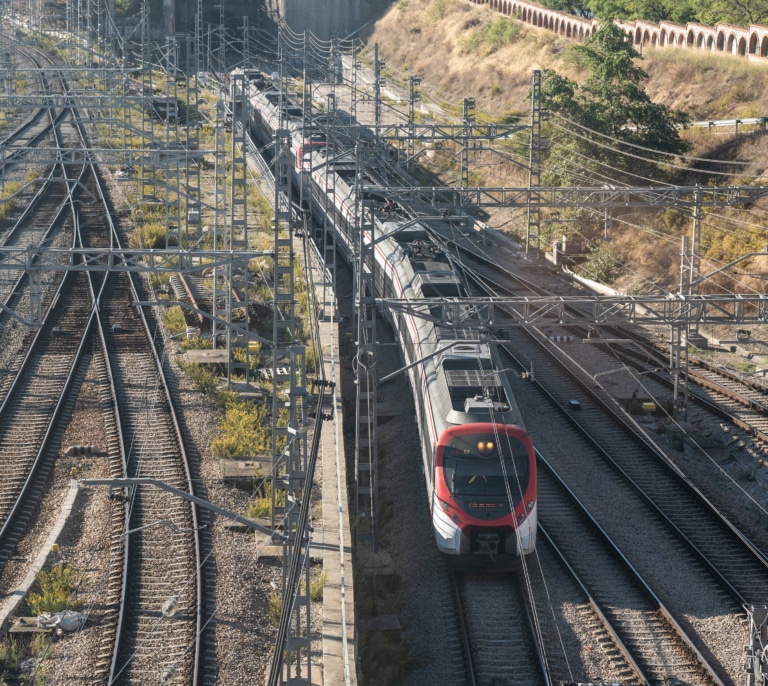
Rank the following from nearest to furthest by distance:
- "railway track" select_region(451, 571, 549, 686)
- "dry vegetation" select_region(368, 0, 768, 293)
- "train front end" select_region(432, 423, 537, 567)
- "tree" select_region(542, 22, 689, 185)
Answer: "railway track" select_region(451, 571, 549, 686)
"train front end" select_region(432, 423, 537, 567)
"dry vegetation" select_region(368, 0, 768, 293)
"tree" select_region(542, 22, 689, 185)

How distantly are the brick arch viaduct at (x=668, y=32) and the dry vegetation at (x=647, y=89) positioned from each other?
75cm

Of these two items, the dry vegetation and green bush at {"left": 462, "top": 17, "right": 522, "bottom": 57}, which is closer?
the dry vegetation

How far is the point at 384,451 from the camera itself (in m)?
21.7

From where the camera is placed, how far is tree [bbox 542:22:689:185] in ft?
124

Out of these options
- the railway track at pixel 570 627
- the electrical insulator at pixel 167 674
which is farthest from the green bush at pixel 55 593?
the railway track at pixel 570 627

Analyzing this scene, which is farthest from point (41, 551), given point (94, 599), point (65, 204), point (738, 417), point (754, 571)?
point (65, 204)

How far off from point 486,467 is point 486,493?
0.36 meters

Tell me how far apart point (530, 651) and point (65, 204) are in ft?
101

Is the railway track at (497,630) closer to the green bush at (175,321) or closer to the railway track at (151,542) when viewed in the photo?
the railway track at (151,542)

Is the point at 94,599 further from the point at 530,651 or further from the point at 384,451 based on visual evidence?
the point at 384,451

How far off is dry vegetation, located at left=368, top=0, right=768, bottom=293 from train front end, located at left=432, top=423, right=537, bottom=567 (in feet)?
48.1

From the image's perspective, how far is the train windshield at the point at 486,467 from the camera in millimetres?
16188

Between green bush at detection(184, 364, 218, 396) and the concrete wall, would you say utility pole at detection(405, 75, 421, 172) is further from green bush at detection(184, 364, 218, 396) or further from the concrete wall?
the concrete wall

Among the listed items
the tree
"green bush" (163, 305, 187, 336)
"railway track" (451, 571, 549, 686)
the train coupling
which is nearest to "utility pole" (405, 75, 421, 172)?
the tree
